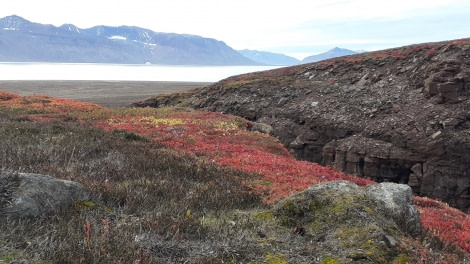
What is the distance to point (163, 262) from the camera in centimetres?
463

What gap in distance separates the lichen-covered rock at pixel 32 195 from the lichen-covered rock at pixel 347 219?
12.1 feet

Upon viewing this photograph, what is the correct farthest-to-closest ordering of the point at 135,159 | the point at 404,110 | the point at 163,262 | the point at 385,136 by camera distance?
the point at 404,110 → the point at 385,136 → the point at 135,159 → the point at 163,262

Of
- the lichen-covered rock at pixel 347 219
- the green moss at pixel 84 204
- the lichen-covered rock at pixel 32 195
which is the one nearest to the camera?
the lichen-covered rock at pixel 347 219

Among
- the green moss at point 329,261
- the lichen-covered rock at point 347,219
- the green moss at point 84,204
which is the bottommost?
the green moss at point 329,261

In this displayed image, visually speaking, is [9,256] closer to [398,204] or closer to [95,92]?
[398,204]

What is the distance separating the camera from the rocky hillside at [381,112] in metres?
25.4

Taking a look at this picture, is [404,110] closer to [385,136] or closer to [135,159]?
[385,136]

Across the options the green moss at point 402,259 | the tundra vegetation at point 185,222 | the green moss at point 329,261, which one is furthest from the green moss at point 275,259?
the green moss at point 402,259

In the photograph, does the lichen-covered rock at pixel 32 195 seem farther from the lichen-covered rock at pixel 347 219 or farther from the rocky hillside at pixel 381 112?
the rocky hillside at pixel 381 112

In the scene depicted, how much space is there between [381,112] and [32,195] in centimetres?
3092

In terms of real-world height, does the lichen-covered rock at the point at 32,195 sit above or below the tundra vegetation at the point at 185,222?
above

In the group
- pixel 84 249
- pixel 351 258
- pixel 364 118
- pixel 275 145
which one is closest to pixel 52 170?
pixel 84 249

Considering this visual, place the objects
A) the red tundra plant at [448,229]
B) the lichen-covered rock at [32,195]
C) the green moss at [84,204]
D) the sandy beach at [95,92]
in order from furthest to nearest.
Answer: the sandy beach at [95,92], the red tundra plant at [448,229], the green moss at [84,204], the lichen-covered rock at [32,195]

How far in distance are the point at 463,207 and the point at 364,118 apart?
36.2 feet
